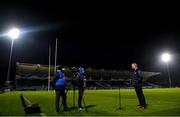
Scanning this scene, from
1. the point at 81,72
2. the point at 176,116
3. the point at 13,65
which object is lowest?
the point at 176,116

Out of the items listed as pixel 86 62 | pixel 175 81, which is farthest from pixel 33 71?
pixel 175 81

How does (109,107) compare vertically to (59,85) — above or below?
below

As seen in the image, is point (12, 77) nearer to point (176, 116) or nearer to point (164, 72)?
point (164, 72)

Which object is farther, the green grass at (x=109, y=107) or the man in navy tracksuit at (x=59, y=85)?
the man in navy tracksuit at (x=59, y=85)

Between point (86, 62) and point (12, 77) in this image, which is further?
point (86, 62)

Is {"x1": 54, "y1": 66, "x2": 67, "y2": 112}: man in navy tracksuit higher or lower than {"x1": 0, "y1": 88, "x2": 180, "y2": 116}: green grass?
higher

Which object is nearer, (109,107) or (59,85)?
(59,85)

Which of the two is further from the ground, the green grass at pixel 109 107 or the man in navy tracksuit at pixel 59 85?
the man in navy tracksuit at pixel 59 85

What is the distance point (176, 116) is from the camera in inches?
376

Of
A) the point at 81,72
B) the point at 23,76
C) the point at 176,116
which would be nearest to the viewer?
the point at 176,116

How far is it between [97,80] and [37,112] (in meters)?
67.1

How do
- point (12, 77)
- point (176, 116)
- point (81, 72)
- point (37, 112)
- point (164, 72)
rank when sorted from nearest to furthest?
point (176, 116) → point (37, 112) → point (81, 72) → point (12, 77) → point (164, 72)

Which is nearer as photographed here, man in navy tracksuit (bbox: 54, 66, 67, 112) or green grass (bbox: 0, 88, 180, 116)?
green grass (bbox: 0, 88, 180, 116)

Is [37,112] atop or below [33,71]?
below
